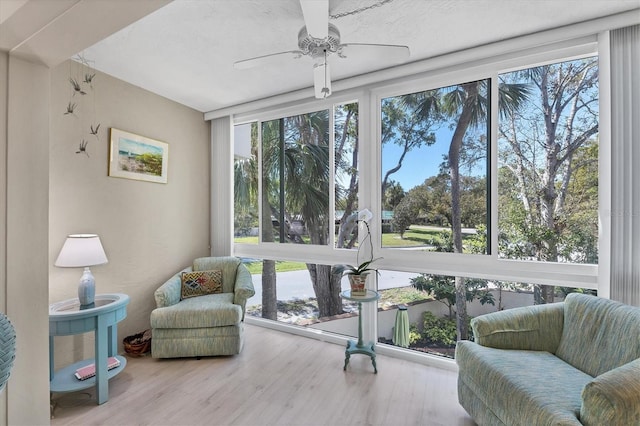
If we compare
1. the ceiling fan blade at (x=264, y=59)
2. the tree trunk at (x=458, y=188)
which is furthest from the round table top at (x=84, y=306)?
the tree trunk at (x=458, y=188)

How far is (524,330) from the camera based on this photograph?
192 centimetres

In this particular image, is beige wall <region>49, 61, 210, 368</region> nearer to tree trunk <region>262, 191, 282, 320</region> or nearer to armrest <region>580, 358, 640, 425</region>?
tree trunk <region>262, 191, 282, 320</region>

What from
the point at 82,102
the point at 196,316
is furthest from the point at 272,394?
the point at 82,102

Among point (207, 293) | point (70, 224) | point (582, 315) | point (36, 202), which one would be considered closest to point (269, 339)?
point (207, 293)

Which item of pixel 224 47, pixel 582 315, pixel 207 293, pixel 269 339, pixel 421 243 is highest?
pixel 224 47

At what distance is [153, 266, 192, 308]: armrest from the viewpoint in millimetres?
2768

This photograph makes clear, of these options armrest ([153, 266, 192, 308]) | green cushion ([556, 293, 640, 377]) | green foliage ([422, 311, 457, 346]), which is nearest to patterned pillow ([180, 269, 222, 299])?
armrest ([153, 266, 192, 308])

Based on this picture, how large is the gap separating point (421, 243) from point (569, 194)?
1136 millimetres

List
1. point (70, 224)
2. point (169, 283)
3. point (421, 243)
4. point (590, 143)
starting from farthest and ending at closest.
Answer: point (169, 283) → point (421, 243) → point (70, 224) → point (590, 143)

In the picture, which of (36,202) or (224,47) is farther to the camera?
(224,47)

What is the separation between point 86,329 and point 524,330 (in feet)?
9.61

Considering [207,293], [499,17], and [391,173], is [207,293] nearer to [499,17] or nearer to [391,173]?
[391,173]

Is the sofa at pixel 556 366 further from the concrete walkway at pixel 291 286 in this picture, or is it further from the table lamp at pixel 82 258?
the table lamp at pixel 82 258

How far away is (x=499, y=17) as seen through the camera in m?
1.94
